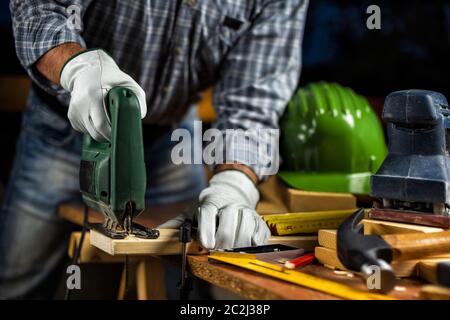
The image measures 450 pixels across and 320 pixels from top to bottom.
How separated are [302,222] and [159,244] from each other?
272mm

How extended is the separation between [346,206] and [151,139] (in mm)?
657

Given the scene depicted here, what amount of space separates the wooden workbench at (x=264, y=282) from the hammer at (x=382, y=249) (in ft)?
0.12

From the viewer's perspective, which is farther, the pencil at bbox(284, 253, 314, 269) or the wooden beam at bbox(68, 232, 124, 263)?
the wooden beam at bbox(68, 232, 124, 263)

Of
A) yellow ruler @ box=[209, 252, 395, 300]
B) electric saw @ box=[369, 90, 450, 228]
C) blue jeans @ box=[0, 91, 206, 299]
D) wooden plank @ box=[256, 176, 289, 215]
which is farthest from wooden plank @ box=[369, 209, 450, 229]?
blue jeans @ box=[0, 91, 206, 299]

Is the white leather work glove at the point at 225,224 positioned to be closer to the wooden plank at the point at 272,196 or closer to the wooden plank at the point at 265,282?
the wooden plank at the point at 265,282

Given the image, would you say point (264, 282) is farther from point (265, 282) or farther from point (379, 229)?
point (379, 229)

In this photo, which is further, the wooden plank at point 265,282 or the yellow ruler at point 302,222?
the yellow ruler at point 302,222

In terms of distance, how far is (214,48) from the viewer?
1.60 m

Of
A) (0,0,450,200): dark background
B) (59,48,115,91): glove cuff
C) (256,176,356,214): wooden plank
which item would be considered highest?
(0,0,450,200): dark background

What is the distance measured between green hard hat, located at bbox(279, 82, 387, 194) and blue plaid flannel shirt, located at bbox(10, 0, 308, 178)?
6 cm

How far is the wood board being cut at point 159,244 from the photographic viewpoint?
1.02m

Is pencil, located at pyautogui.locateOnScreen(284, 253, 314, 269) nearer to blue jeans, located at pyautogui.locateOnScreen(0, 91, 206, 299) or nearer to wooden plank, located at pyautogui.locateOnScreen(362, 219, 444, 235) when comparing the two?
wooden plank, located at pyautogui.locateOnScreen(362, 219, 444, 235)

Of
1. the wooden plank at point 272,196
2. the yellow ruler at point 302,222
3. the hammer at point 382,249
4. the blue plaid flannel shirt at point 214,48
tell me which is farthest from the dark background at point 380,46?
the hammer at point 382,249

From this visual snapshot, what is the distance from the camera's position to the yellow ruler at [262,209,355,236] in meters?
1.14
